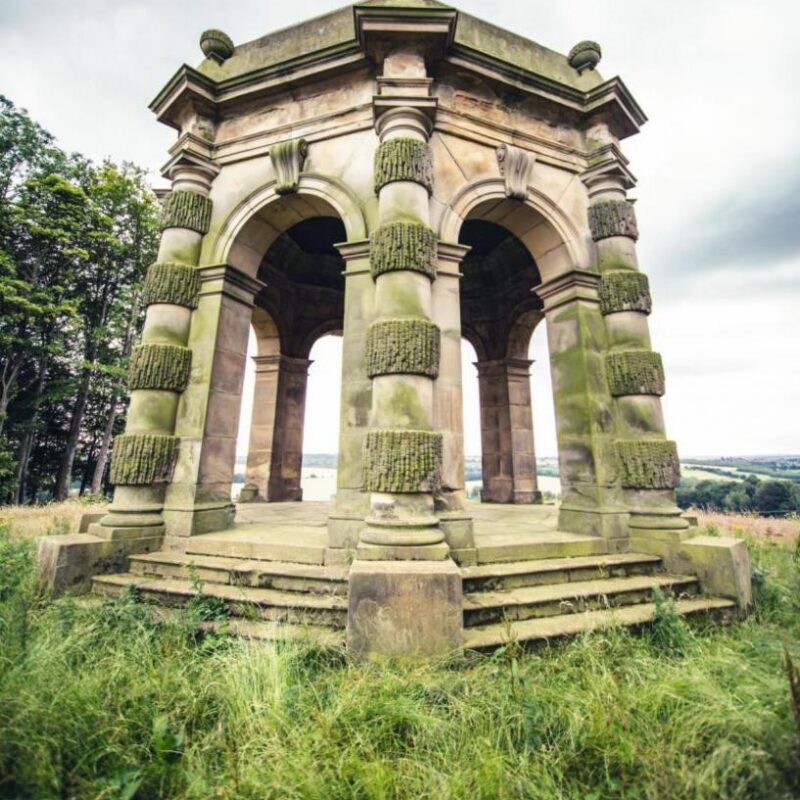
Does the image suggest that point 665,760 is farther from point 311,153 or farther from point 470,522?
point 311,153

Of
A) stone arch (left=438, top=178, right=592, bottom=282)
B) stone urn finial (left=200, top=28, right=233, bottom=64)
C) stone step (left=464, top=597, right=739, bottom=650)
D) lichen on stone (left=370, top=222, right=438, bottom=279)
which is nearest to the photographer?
stone step (left=464, top=597, right=739, bottom=650)

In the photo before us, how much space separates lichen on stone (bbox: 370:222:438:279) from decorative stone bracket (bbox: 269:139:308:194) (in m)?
1.95

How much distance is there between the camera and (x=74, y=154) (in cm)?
1966

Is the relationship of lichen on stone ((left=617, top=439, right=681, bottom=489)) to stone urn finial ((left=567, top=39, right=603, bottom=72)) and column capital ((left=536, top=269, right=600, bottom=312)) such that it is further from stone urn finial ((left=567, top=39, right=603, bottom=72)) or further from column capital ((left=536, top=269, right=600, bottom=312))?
stone urn finial ((left=567, top=39, right=603, bottom=72))

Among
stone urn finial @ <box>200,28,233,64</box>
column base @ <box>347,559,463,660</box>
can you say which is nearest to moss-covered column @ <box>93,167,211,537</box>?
stone urn finial @ <box>200,28,233,64</box>

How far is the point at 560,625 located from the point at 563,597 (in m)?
0.37

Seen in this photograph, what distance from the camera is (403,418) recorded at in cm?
424

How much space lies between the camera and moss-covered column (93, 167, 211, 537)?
199 inches

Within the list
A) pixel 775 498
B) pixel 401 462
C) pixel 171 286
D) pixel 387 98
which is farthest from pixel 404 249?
pixel 775 498

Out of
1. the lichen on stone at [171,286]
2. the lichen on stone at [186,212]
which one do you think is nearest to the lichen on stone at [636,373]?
the lichen on stone at [171,286]

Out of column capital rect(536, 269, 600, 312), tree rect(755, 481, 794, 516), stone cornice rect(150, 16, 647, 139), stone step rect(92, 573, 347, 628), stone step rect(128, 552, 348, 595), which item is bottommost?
stone step rect(92, 573, 347, 628)

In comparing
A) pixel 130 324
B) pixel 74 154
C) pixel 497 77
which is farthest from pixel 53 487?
pixel 497 77

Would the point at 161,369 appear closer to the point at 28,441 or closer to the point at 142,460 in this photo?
the point at 142,460

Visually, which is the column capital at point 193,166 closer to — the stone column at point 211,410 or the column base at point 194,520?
the stone column at point 211,410
